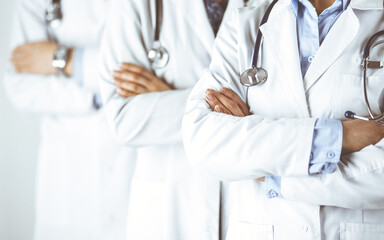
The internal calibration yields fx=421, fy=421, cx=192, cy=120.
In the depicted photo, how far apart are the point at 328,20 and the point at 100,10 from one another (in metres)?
1.07

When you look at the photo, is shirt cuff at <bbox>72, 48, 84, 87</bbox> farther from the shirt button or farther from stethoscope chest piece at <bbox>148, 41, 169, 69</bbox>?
the shirt button

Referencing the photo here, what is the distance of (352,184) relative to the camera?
1007 mm

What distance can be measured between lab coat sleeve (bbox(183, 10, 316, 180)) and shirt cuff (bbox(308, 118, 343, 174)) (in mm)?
20

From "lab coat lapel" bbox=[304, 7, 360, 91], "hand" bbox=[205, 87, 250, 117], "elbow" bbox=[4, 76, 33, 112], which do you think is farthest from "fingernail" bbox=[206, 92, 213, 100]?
"elbow" bbox=[4, 76, 33, 112]

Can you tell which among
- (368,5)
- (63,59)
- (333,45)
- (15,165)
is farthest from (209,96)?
(15,165)

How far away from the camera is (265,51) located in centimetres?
119

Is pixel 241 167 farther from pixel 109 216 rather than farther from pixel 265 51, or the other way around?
pixel 109 216

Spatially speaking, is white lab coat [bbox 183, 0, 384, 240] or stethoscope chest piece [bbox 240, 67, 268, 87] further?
stethoscope chest piece [bbox 240, 67, 268, 87]

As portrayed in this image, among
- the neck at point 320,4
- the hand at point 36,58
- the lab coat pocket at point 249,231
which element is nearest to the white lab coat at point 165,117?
the lab coat pocket at point 249,231

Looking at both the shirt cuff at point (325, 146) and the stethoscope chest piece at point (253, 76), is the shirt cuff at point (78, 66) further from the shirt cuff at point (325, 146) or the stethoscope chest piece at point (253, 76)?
the shirt cuff at point (325, 146)

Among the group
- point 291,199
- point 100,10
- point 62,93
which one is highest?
point 100,10

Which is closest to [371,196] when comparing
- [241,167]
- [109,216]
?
[241,167]

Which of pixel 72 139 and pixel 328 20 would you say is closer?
pixel 328 20

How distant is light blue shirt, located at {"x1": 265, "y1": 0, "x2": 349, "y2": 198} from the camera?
999mm
